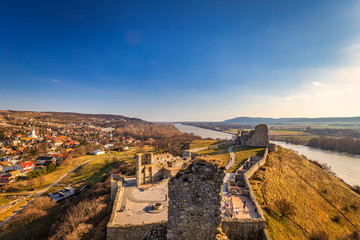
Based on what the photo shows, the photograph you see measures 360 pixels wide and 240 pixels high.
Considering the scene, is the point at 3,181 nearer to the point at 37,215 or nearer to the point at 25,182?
the point at 25,182

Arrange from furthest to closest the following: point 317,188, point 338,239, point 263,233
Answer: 1. point 317,188
2. point 338,239
3. point 263,233

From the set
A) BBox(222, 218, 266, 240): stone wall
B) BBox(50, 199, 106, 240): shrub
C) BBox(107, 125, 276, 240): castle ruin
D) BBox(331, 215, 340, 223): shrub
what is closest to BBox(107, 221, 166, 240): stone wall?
BBox(107, 125, 276, 240): castle ruin

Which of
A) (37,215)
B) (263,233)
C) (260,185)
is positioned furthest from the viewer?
(37,215)

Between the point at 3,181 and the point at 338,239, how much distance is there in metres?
54.5

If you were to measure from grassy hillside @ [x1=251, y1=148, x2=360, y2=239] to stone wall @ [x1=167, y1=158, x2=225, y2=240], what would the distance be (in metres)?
7.54

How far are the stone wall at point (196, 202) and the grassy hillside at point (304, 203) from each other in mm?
7536

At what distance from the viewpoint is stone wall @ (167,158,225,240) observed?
12.0 feet

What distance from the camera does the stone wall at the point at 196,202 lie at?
366 centimetres

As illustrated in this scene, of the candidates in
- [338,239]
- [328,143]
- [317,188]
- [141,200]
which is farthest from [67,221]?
[328,143]

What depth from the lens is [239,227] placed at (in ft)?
28.5

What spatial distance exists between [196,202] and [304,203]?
14.6 m

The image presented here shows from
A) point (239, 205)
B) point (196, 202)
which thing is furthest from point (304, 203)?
point (196, 202)

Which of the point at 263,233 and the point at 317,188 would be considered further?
the point at 317,188

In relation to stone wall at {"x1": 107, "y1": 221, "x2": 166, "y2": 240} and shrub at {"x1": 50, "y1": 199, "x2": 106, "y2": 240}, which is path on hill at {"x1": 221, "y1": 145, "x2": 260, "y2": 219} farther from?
shrub at {"x1": 50, "y1": 199, "x2": 106, "y2": 240}
